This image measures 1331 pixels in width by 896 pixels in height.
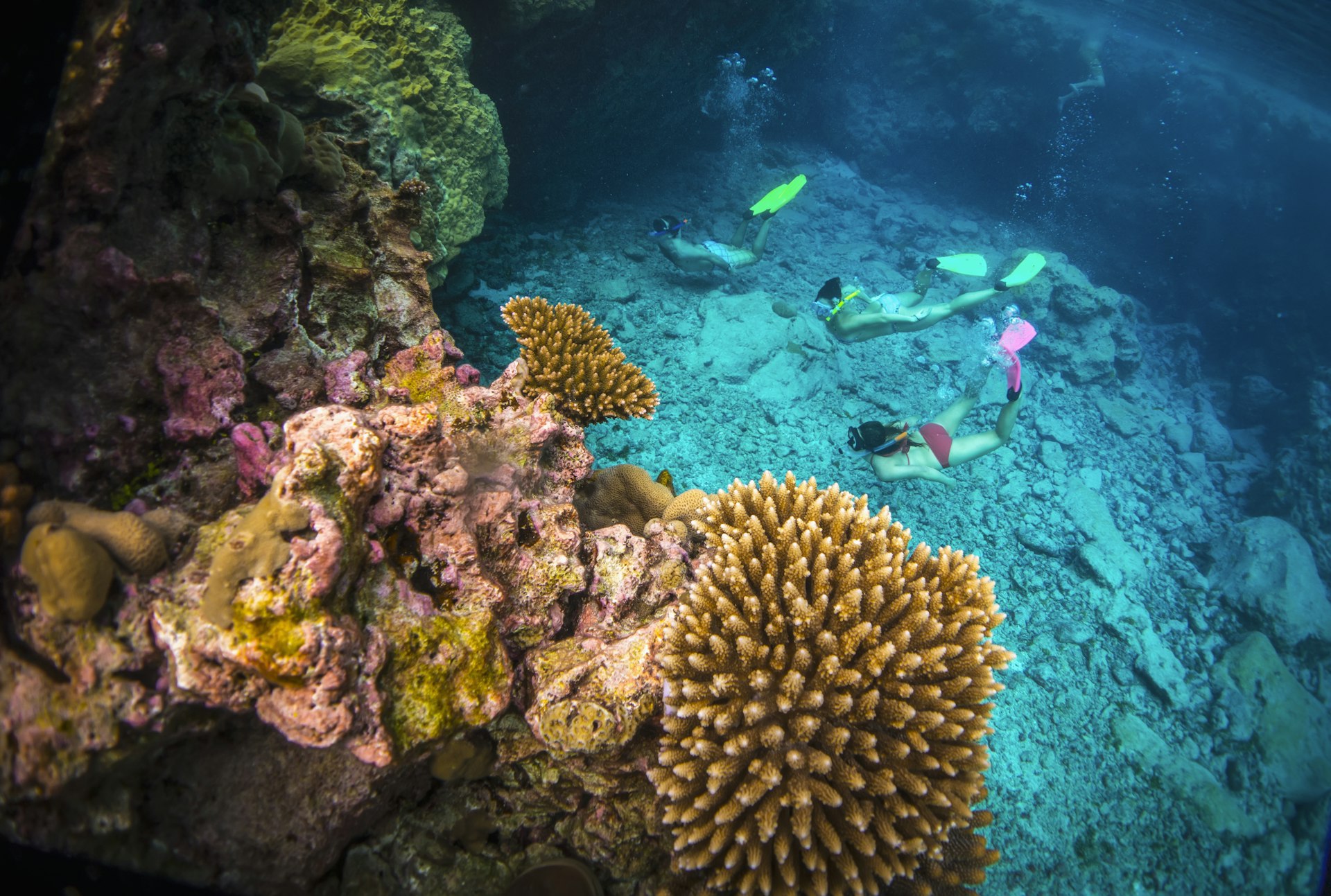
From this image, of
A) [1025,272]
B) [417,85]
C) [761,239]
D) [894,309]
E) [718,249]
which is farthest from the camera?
[1025,272]

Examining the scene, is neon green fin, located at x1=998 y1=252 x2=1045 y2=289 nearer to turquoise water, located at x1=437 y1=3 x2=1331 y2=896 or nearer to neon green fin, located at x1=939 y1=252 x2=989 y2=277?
neon green fin, located at x1=939 y1=252 x2=989 y2=277

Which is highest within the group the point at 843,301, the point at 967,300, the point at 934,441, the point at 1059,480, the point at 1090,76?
the point at 1090,76

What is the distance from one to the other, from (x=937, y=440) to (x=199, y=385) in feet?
24.8

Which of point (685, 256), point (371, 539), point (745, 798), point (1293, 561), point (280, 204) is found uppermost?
point (280, 204)

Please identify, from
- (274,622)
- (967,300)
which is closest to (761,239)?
(967,300)

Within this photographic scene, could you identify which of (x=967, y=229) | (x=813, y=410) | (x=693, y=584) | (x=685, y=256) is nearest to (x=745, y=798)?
(x=693, y=584)

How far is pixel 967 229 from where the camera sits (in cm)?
1825

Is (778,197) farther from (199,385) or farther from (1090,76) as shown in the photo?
(1090,76)

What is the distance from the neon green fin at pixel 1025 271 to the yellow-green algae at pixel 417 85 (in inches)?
383

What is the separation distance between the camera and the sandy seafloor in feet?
19.7

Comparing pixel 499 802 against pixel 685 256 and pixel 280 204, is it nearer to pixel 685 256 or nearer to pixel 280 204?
pixel 280 204

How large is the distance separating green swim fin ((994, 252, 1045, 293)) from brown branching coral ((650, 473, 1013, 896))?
9.90 meters

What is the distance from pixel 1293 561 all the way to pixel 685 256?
11502 millimetres

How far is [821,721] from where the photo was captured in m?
2.53
